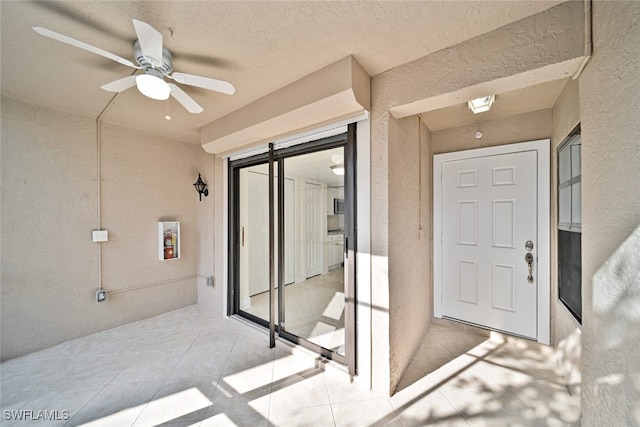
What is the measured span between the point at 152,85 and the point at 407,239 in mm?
2191

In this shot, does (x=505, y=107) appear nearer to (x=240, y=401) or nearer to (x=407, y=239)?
(x=407, y=239)

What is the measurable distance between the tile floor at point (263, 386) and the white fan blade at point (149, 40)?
7.53 ft

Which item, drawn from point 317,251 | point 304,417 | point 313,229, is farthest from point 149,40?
point 304,417

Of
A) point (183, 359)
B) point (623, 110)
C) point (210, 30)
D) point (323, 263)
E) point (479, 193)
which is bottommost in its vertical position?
point (183, 359)

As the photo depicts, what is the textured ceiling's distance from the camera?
1.28 metres

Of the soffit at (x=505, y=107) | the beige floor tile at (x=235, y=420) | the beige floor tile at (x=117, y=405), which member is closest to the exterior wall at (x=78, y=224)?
the beige floor tile at (x=117, y=405)

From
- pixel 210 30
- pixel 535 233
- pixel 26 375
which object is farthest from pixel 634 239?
pixel 26 375

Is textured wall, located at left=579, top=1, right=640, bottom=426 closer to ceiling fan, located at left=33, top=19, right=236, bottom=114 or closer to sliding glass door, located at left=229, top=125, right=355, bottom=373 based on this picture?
sliding glass door, located at left=229, top=125, right=355, bottom=373

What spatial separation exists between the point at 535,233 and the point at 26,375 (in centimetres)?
487

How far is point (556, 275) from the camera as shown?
2.25m

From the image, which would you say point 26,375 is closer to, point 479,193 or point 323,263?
point 323,263

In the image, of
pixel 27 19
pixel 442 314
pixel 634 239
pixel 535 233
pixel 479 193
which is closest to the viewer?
pixel 634 239

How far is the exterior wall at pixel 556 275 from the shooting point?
67.7 inches

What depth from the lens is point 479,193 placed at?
270 cm
